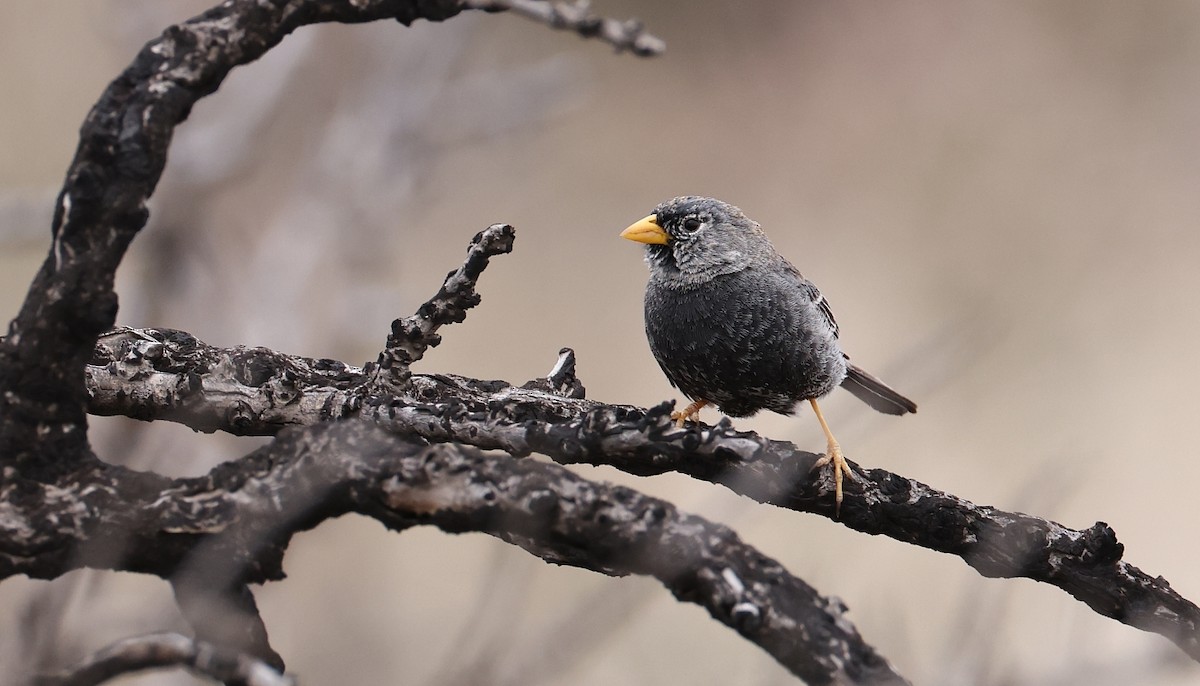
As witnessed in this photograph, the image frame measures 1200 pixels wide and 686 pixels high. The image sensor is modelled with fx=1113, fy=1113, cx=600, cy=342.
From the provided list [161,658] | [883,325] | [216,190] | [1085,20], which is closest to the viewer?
[161,658]

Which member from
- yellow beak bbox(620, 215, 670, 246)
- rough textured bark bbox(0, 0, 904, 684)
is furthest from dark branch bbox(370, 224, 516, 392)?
yellow beak bbox(620, 215, 670, 246)

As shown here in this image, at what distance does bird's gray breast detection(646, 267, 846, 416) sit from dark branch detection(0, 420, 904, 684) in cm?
191

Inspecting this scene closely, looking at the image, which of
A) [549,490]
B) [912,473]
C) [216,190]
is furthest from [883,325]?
[549,490]

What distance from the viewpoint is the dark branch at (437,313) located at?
1988 millimetres

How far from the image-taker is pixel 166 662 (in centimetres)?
127

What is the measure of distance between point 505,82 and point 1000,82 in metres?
5.64

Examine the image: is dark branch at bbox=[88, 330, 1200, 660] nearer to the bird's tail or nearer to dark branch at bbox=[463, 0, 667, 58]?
dark branch at bbox=[463, 0, 667, 58]

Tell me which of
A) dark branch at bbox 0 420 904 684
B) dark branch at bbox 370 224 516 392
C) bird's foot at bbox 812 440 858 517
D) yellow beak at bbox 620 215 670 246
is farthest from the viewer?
yellow beak at bbox 620 215 670 246

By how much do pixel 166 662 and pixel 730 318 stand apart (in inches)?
96.9

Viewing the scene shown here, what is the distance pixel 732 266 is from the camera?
12.2ft

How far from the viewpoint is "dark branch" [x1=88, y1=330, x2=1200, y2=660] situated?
1.85 m

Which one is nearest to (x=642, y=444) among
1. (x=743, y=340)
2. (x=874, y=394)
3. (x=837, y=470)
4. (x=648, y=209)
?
(x=837, y=470)

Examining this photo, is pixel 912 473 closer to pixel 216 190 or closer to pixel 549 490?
pixel 216 190

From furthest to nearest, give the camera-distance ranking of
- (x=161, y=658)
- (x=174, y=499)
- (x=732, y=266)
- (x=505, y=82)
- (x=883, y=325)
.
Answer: (x=883, y=325) < (x=505, y=82) < (x=732, y=266) < (x=174, y=499) < (x=161, y=658)
